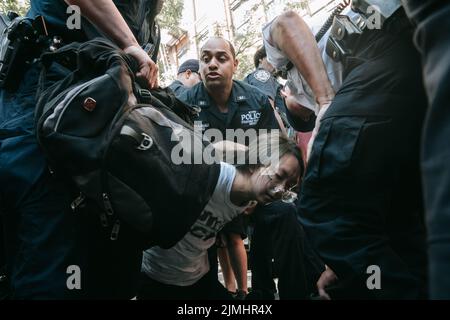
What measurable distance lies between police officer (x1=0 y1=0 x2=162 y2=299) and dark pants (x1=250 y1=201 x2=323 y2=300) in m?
1.09

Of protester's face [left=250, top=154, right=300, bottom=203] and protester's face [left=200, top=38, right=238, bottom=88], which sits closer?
protester's face [left=250, top=154, right=300, bottom=203]

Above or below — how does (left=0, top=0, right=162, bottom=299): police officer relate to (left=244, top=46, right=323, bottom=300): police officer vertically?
above

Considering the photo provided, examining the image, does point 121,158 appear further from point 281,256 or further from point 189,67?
point 189,67

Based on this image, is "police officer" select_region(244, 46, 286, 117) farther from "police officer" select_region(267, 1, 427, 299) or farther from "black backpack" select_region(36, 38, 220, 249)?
"black backpack" select_region(36, 38, 220, 249)

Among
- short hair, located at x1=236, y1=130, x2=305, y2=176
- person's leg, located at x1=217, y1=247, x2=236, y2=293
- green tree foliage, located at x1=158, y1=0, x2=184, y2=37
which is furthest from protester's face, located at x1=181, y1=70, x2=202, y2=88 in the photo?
green tree foliage, located at x1=158, y1=0, x2=184, y2=37

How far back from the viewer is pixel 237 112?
2.94m

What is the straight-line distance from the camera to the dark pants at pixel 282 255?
219 centimetres

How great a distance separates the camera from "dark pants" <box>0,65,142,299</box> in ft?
3.91

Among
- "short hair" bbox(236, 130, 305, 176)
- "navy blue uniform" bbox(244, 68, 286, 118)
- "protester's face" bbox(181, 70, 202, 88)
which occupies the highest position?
"protester's face" bbox(181, 70, 202, 88)

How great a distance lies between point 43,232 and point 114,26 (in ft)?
2.43

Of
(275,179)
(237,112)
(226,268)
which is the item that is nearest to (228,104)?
(237,112)

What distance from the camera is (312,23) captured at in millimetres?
1659

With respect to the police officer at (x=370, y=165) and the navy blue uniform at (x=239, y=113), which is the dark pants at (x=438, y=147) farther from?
the navy blue uniform at (x=239, y=113)
